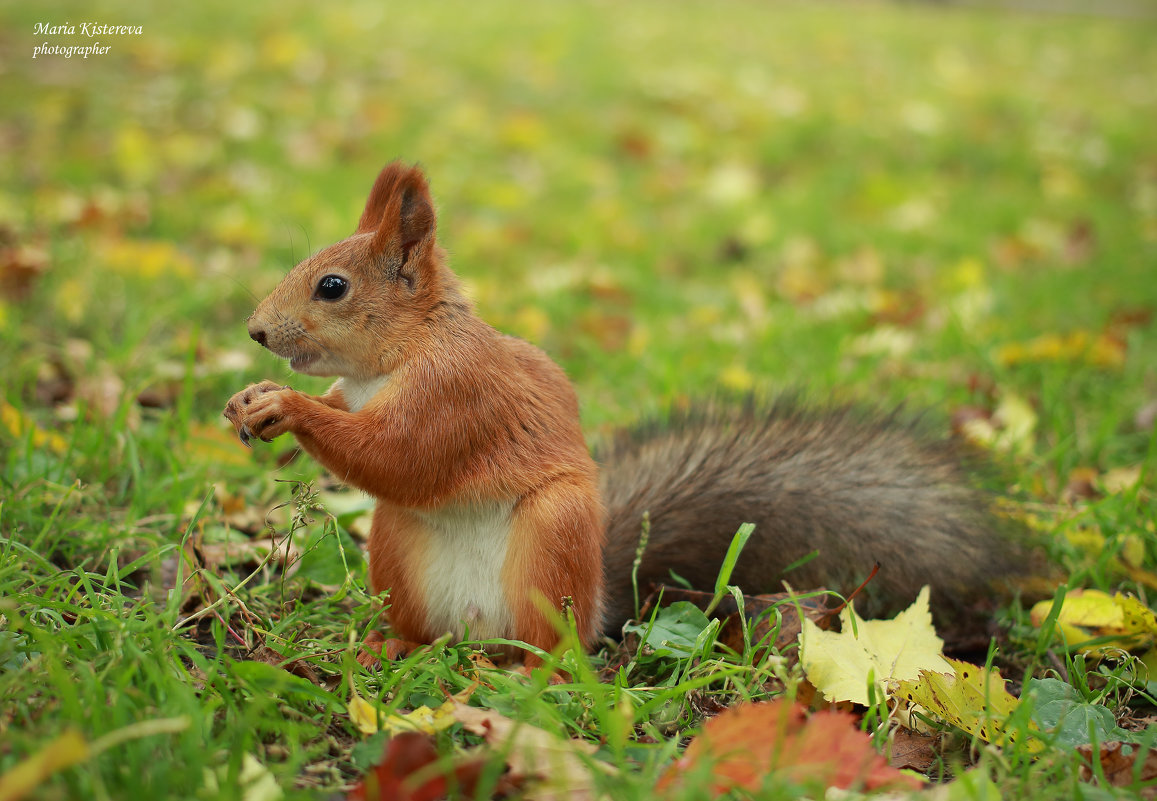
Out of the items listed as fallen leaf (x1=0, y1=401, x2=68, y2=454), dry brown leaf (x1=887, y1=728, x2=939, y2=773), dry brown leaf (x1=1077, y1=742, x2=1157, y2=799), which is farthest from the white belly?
fallen leaf (x1=0, y1=401, x2=68, y2=454)

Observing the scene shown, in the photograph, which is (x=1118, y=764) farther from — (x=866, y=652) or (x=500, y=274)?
(x=500, y=274)

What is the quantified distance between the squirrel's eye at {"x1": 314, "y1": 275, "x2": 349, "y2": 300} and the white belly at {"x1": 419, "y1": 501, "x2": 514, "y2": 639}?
34 centimetres

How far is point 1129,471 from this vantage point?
1.89m

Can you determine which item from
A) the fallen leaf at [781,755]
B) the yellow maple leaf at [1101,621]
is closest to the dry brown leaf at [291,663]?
the fallen leaf at [781,755]

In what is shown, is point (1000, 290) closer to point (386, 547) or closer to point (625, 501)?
point (625, 501)

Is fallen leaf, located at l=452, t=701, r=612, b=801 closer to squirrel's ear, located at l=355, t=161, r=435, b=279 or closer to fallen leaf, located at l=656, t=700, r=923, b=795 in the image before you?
fallen leaf, located at l=656, t=700, r=923, b=795

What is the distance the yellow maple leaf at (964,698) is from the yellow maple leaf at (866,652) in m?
0.04

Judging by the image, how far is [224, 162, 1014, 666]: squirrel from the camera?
1211 mm

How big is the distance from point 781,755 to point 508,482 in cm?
49

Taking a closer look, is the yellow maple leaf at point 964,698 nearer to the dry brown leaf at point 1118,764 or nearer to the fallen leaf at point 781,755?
the dry brown leaf at point 1118,764

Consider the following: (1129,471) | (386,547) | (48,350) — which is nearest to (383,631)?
(386,547)

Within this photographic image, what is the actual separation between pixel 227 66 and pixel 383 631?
4513mm

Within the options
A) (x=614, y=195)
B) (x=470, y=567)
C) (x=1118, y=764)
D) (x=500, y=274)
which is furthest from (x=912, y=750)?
(x=614, y=195)

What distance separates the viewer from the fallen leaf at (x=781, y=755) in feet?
3.02
